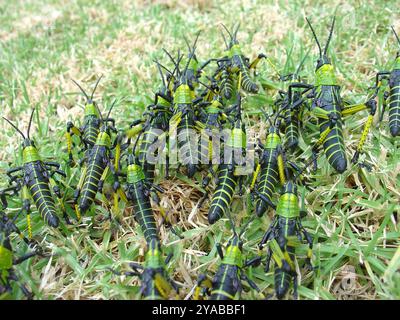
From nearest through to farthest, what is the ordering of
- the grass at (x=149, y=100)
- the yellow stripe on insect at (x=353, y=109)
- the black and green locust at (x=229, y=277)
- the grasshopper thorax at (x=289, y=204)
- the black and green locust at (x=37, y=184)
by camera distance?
the black and green locust at (x=229, y=277)
the grass at (x=149, y=100)
the grasshopper thorax at (x=289, y=204)
the black and green locust at (x=37, y=184)
the yellow stripe on insect at (x=353, y=109)

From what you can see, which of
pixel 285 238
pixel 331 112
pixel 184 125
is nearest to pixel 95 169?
Answer: pixel 184 125

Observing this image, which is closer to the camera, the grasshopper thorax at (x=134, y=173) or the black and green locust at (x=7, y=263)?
the black and green locust at (x=7, y=263)

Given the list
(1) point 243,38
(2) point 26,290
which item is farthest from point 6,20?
(2) point 26,290

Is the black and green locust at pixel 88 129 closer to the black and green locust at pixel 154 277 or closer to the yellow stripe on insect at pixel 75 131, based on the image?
the yellow stripe on insect at pixel 75 131

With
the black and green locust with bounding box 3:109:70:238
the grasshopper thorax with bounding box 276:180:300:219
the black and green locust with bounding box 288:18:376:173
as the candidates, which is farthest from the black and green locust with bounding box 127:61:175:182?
the black and green locust with bounding box 288:18:376:173

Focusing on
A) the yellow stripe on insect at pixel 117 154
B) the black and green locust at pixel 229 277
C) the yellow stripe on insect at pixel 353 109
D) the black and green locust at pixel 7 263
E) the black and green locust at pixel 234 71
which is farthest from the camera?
the black and green locust at pixel 234 71

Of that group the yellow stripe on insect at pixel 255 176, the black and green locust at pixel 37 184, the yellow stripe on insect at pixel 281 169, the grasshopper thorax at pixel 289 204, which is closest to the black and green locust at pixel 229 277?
the grasshopper thorax at pixel 289 204
